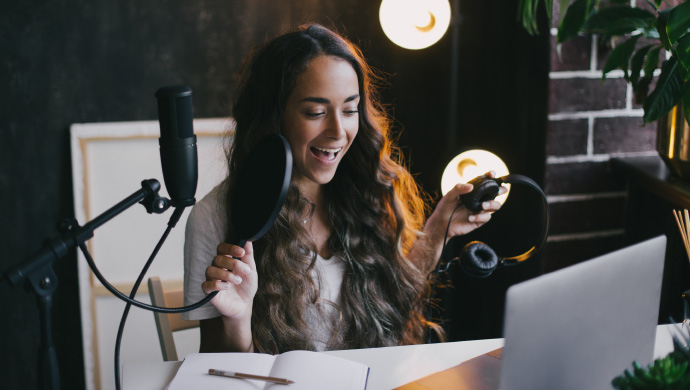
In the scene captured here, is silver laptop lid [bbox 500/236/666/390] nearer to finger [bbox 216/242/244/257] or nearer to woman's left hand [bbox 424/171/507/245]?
finger [bbox 216/242/244/257]

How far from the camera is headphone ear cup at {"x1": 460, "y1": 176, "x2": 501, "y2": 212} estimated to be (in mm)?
1389

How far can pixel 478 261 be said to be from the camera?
1.29m

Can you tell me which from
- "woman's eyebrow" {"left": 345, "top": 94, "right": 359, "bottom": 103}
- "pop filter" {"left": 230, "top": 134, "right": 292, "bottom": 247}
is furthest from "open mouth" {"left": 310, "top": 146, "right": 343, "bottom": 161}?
"pop filter" {"left": 230, "top": 134, "right": 292, "bottom": 247}

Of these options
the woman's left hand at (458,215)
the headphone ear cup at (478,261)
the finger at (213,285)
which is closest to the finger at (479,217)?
the woman's left hand at (458,215)

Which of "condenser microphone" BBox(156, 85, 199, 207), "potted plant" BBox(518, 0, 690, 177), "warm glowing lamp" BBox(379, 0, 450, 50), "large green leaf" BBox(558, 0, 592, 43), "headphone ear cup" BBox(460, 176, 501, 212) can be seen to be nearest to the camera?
"condenser microphone" BBox(156, 85, 199, 207)

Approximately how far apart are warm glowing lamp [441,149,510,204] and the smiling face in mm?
305

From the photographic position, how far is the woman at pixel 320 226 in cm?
133

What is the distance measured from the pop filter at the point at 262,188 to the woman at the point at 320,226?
0.24 m

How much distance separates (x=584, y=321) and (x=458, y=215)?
802mm

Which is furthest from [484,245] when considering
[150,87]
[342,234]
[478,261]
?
[150,87]

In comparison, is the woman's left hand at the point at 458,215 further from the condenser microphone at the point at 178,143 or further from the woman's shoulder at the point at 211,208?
the condenser microphone at the point at 178,143

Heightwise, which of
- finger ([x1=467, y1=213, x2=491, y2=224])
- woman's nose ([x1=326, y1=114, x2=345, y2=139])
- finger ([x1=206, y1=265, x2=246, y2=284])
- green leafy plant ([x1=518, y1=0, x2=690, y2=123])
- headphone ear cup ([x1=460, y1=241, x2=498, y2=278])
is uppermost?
green leafy plant ([x1=518, y1=0, x2=690, y2=123])

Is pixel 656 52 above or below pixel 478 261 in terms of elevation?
above

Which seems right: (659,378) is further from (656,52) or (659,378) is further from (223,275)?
(656,52)
